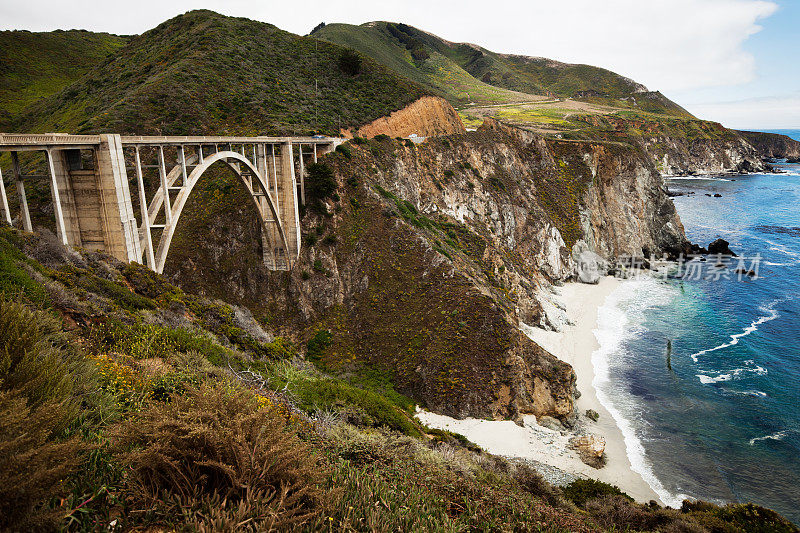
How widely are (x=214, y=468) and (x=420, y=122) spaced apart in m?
51.7

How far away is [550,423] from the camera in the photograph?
80.1 feet

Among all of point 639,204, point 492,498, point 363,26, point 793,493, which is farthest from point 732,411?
point 363,26

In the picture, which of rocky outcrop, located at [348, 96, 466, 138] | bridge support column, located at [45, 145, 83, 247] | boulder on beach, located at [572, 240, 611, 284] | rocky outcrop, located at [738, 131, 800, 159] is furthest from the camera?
rocky outcrop, located at [738, 131, 800, 159]

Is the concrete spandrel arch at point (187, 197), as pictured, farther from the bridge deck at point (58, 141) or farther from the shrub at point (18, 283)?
the shrub at point (18, 283)

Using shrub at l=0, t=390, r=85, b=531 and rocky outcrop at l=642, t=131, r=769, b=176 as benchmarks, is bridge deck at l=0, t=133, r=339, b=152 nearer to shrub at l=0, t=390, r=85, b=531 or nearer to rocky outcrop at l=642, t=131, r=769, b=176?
shrub at l=0, t=390, r=85, b=531

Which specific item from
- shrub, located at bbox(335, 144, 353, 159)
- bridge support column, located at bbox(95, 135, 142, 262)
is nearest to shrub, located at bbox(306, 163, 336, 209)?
shrub, located at bbox(335, 144, 353, 159)

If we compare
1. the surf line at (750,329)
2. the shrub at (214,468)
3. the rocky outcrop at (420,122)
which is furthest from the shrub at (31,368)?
the rocky outcrop at (420,122)

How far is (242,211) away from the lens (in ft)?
105

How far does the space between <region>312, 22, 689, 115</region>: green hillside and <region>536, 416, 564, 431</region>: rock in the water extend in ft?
306

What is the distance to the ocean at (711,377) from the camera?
70.3ft

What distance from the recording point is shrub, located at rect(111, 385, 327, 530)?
435 cm

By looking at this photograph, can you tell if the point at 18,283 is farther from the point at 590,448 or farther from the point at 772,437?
the point at 772,437

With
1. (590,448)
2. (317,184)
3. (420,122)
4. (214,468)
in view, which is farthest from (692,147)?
(214,468)

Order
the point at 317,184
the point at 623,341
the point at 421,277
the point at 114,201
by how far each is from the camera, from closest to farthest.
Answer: the point at 114,201, the point at 421,277, the point at 317,184, the point at 623,341
